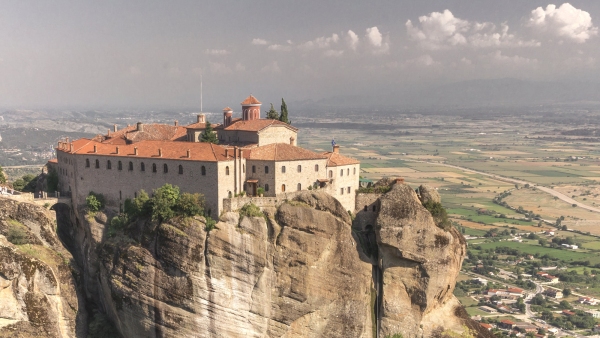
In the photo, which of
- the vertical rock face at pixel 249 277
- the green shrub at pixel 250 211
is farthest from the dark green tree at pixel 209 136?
Result: the vertical rock face at pixel 249 277

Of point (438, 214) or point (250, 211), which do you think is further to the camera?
point (438, 214)

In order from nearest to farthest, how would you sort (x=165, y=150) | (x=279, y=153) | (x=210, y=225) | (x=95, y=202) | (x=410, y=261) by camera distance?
(x=210, y=225), (x=410, y=261), (x=279, y=153), (x=165, y=150), (x=95, y=202)

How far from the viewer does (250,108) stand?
2741 inches

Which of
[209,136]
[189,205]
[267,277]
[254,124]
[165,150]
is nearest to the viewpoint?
[189,205]

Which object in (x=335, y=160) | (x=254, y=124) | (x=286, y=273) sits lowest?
(x=286, y=273)

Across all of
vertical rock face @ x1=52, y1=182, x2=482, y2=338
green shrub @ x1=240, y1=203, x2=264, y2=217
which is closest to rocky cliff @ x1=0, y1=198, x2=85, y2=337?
vertical rock face @ x1=52, y1=182, x2=482, y2=338

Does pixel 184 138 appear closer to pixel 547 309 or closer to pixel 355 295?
pixel 355 295

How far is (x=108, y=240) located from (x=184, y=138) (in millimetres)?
17109

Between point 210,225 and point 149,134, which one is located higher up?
point 149,134

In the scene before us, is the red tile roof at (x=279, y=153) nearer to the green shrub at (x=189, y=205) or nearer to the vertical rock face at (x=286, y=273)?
the vertical rock face at (x=286, y=273)

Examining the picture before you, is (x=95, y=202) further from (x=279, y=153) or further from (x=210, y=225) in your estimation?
(x=279, y=153)

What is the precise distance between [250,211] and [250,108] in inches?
780

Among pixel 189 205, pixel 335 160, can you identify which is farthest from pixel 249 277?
pixel 335 160

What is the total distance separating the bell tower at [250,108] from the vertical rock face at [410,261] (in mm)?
21277
